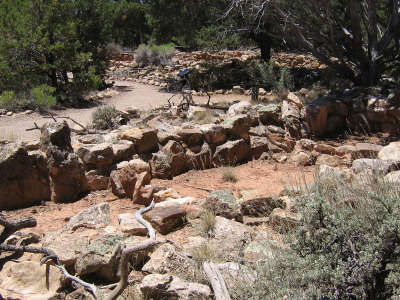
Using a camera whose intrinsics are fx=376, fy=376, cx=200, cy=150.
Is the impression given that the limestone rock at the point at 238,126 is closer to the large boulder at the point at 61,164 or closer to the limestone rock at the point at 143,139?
the limestone rock at the point at 143,139

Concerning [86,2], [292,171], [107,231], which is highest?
[86,2]

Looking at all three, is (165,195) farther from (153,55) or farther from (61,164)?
(153,55)

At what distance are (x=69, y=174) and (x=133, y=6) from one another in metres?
26.5

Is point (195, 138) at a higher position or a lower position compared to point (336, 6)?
lower

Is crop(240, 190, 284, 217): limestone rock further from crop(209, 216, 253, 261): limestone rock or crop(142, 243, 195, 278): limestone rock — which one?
crop(142, 243, 195, 278): limestone rock

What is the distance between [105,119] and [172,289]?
A: 598 cm

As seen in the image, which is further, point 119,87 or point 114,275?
point 119,87

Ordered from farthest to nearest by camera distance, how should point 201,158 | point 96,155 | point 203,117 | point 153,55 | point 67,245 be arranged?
point 153,55
point 203,117
point 201,158
point 96,155
point 67,245

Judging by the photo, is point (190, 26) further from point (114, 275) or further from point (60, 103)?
point (114, 275)

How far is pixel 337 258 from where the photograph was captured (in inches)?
97.2

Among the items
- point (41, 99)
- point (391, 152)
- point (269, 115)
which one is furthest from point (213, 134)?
point (41, 99)

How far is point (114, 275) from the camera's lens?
3041mm

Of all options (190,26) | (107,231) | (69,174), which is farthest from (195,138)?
(190,26)

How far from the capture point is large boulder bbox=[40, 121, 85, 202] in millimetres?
4824
